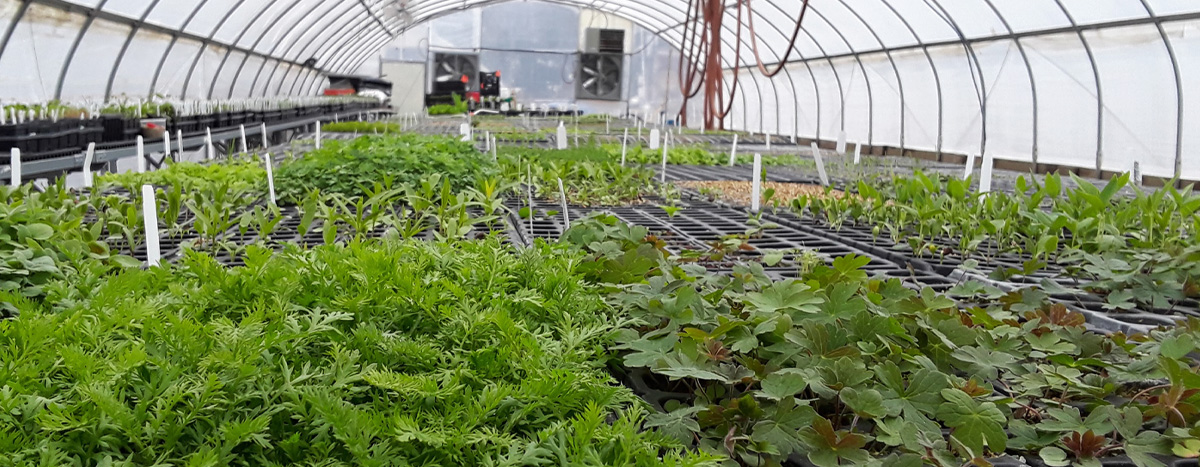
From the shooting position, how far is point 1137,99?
966 cm

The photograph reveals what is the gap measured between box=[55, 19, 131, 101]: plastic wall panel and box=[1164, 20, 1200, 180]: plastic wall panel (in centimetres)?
1264

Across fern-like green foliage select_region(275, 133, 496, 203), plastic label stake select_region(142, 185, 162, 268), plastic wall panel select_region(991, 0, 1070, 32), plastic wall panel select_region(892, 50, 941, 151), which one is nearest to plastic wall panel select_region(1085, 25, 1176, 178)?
plastic wall panel select_region(991, 0, 1070, 32)

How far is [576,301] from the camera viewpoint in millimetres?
1493

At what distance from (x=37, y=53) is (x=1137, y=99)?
1296cm

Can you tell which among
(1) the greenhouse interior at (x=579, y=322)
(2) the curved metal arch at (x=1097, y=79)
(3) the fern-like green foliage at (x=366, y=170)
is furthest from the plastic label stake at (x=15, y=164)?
(2) the curved metal arch at (x=1097, y=79)

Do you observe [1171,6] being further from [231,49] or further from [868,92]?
[231,49]

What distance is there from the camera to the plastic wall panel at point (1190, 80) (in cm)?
866

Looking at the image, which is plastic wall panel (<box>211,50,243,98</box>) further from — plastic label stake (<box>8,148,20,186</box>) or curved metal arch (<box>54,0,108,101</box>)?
plastic label stake (<box>8,148,20,186</box>)

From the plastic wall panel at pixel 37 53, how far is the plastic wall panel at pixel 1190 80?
1247 cm

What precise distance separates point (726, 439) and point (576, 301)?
452 millimetres

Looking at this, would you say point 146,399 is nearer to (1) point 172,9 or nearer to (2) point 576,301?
(2) point 576,301

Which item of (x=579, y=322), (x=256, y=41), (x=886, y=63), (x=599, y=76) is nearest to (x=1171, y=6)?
(x=886, y=63)

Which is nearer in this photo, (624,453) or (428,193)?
(624,453)

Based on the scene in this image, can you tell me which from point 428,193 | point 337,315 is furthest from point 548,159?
point 337,315
